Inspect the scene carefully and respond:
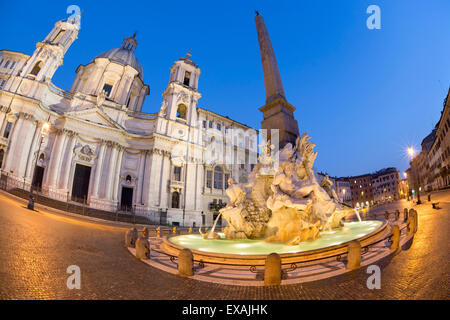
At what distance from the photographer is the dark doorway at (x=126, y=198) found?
93.0ft

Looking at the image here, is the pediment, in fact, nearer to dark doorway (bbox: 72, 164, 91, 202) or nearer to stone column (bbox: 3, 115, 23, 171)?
stone column (bbox: 3, 115, 23, 171)

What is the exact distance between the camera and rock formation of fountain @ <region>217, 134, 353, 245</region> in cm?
835

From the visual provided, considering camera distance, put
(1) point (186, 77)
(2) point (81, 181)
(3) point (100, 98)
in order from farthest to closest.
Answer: (1) point (186, 77), (3) point (100, 98), (2) point (81, 181)

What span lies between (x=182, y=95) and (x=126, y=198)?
18953 millimetres

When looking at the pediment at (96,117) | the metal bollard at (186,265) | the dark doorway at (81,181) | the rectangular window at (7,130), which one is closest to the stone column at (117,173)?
the dark doorway at (81,181)

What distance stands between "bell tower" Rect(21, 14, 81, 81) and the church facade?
0.12 m

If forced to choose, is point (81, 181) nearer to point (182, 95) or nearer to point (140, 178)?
point (140, 178)

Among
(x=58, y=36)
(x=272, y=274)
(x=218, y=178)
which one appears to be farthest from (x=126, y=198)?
(x=272, y=274)

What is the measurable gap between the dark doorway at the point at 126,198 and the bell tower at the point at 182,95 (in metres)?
12.7

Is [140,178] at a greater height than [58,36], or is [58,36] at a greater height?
[58,36]

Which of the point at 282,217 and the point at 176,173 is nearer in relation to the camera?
the point at 282,217

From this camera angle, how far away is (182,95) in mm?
35438
